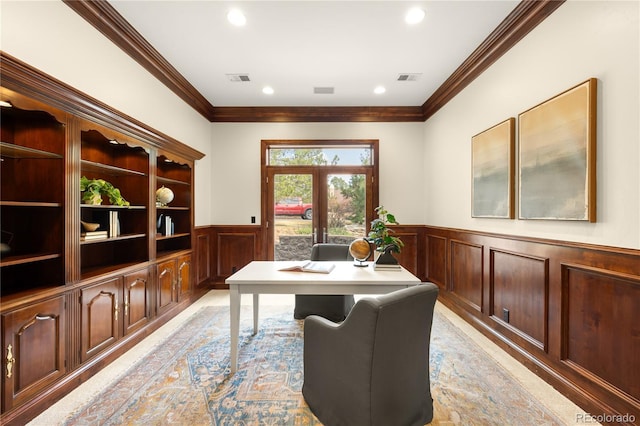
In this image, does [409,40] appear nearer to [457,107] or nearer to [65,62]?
[457,107]

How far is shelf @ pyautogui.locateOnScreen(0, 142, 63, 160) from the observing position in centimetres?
183

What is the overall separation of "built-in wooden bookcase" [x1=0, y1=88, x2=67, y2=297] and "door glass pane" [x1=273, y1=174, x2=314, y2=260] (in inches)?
122

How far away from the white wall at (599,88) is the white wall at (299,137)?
5.39 feet

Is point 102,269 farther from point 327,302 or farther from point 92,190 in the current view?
point 327,302

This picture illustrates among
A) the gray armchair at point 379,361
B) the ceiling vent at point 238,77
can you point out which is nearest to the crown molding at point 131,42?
the ceiling vent at point 238,77

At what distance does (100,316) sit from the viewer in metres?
2.36

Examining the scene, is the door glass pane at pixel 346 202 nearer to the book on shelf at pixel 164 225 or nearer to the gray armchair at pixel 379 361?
the book on shelf at pixel 164 225

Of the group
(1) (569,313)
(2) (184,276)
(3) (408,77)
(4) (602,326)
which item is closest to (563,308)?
(1) (569,313)

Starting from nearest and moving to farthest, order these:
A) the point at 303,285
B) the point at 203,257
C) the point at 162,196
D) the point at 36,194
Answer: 1. the point at 36,194
2. the point at 303,285
3. the point at 162,196
4. the point at 203,257

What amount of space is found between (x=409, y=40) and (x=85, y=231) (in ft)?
11.3

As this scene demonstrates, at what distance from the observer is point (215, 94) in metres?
4.29

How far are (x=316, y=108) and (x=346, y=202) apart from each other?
1620mm

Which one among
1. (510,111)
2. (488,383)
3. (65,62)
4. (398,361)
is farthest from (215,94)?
(488,383)

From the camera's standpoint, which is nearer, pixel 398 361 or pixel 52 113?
pixel 398 361
